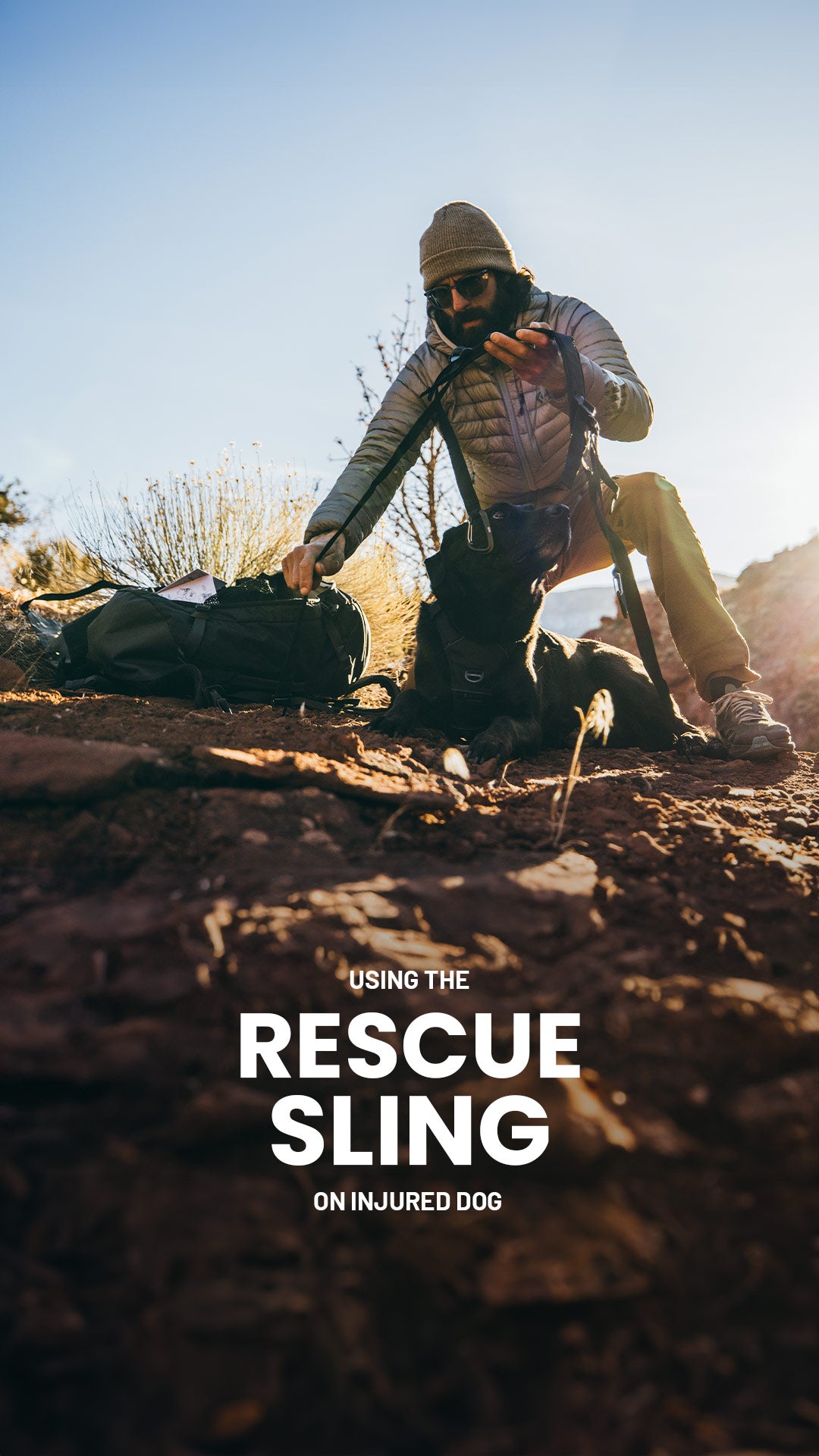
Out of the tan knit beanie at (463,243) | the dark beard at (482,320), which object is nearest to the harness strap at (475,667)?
the dark beard at (482,320)

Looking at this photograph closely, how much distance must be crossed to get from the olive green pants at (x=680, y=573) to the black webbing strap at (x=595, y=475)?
455mm

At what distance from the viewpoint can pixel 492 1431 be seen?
1.86 feet

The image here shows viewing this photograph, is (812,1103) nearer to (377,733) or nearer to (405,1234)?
(405,1234)

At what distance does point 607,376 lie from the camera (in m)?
2.59

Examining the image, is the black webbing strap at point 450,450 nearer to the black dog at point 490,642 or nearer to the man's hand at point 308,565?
the man's hand at point 308,565

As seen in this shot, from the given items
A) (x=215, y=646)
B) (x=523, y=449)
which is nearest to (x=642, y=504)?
(x=523, y=449)

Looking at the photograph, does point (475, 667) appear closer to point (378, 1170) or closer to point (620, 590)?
point (620, 590)

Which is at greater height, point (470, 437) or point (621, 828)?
point (470, 437)

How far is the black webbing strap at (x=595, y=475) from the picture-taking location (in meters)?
2.35

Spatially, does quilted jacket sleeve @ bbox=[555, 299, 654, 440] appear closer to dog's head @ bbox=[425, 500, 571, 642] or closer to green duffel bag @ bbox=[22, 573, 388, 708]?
dog's head @ bbox=[425, 500, 571, 642]

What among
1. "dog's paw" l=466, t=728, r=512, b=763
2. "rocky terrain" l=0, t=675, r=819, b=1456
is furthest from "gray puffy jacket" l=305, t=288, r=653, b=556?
"rocky terrain" l=0, t=675, r=819, b=1456

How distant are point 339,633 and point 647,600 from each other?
281 inches

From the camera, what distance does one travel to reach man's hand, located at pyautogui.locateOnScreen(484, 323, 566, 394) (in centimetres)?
222

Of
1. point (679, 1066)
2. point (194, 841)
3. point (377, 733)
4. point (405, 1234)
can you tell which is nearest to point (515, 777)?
point (377, 733)
